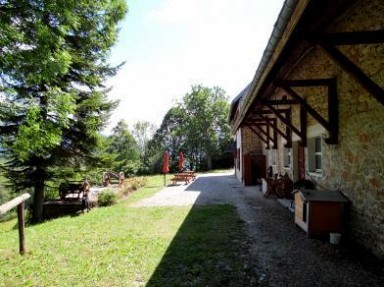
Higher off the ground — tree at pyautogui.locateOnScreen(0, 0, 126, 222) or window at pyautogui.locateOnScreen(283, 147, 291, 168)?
tree at pyautogui.locateOnScreen(0, 0, 126, 222)

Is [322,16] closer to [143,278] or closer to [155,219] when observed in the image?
[143,278]

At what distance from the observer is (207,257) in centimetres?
564

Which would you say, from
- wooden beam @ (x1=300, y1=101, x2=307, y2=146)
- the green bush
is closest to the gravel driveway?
wooden beam @ (x1=300, y1=101, x2=307, y2=146)

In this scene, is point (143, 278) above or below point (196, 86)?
below

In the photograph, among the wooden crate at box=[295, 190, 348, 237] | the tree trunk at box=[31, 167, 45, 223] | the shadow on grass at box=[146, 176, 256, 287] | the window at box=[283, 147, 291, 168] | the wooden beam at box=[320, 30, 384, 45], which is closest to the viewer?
the wooden beam at box=[320, 30, 384, 45]

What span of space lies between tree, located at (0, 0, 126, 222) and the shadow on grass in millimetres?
3638

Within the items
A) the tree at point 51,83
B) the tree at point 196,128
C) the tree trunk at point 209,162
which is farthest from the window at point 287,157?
the tree at point 196,128

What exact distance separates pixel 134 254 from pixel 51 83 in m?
8.91

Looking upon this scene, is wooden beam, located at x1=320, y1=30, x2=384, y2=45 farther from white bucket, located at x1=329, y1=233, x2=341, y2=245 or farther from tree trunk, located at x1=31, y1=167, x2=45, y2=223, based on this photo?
tree trunk, located at x1=31, y1=167, x2=45, y2=223

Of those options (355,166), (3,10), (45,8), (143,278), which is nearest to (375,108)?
(355,166)

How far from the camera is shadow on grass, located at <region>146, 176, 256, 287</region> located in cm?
464

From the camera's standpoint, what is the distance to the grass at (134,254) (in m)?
4.83

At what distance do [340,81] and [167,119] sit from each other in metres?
50.0

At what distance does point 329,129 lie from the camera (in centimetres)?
700
